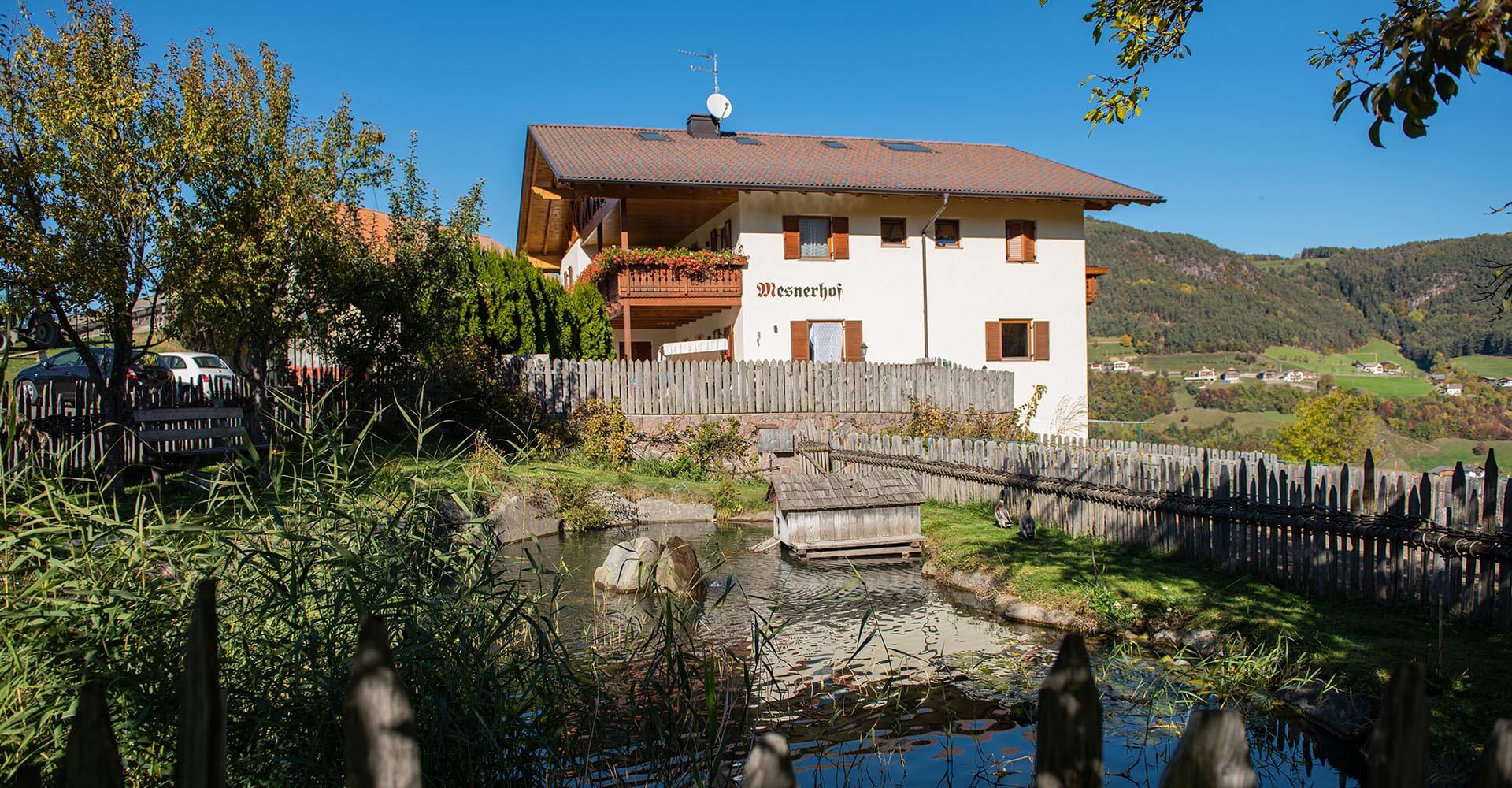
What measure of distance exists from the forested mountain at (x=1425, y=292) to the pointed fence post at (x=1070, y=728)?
76.6m

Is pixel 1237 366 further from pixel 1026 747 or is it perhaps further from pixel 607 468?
pixel 1026 747

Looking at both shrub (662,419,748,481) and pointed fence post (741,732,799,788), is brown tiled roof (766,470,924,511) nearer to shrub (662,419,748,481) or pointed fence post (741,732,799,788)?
shrub (662,419,748,481)

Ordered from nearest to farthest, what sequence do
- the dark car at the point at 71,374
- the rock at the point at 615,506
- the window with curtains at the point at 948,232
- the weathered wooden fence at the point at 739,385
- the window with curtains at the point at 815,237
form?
the dark car at the point at 71,374 → the rock at the point at 615,506 → the weathered wooden fence at the point at 739,385 → the window with curtains at the point at 815,237 → the window with curtains at the point at 948,232

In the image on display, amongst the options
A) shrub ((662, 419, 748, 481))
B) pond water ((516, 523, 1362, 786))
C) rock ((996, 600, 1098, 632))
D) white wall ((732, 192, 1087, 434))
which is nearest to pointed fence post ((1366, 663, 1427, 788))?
pond water ((516, 523, 1362, 786))

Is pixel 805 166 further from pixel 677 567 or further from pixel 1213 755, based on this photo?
pixel 1213 755

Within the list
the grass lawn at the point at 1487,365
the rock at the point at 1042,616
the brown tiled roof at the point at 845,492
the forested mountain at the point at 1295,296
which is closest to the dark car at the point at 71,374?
the brown tiled roof at the point at 845,492

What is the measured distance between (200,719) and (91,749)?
0.20 meters

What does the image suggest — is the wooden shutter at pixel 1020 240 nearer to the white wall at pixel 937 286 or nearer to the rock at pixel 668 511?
the white wall at pixel 937 286

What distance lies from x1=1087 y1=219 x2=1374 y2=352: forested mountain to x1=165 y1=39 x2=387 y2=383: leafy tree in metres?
81.7

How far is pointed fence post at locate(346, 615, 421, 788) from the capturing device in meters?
1.45

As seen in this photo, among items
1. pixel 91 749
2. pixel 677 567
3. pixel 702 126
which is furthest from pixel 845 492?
pixel 702 126

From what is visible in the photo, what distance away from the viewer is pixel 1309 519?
818 centimetres

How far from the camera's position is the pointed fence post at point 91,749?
135cm

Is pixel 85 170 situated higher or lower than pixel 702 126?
lower
